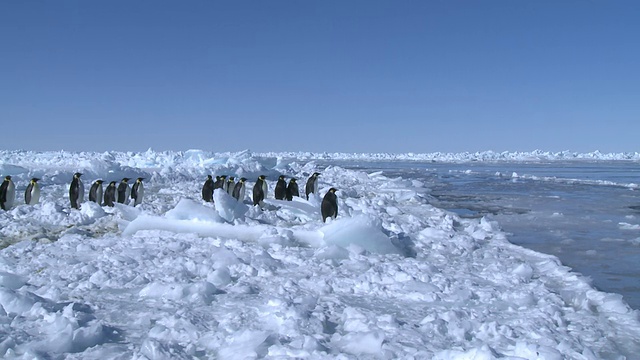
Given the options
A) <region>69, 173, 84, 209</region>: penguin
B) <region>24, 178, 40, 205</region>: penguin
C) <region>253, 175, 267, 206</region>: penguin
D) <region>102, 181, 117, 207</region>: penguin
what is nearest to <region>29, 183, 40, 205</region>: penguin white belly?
<region>24, 178, 40, 205</region>: penguin

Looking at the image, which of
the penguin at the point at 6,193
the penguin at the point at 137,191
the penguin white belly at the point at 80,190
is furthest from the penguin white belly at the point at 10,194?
the penguin at the point at 137,191

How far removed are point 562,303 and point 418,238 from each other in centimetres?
298

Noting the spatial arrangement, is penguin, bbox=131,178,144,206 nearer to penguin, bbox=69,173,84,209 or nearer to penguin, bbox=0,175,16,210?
penguin, bbox=69,173,84,209

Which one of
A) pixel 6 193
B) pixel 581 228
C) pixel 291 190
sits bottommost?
pixel 581 228

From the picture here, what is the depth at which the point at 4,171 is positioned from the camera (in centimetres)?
1925

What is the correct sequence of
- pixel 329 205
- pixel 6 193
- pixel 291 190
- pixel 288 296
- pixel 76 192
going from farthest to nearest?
pixel 291 190, pixel 76 192, pixel 6 193, pixel 329 205, pixel 288 296

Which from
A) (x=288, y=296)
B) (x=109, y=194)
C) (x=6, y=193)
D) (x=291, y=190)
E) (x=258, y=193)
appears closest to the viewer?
(x=288, y=296)

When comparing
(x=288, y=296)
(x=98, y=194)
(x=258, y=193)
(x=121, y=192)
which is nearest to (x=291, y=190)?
(x=258, y=193)

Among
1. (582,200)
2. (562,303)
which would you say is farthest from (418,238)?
(582,200)

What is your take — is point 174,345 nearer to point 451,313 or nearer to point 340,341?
point 340,341

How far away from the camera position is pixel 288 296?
4105mm

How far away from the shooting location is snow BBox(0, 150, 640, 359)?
3.04 metres

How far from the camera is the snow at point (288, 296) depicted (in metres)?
3.04

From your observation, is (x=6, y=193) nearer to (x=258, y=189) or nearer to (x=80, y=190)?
(x=80, y=190)
